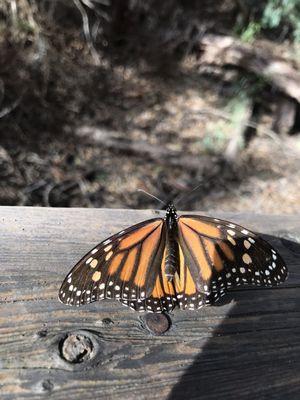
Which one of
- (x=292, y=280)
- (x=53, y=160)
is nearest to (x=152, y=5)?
(x=53, y=160)

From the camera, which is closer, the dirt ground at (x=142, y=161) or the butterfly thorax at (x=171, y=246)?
the butterfly thorax at (x=171, y=246)

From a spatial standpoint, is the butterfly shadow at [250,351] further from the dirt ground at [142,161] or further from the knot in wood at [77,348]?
the dirt ground at [142,161]

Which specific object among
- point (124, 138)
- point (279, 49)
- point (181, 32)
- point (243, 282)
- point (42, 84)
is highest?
point (181, 32)

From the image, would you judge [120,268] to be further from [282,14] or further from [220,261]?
[282,14]

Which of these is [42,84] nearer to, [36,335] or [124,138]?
[124,138]

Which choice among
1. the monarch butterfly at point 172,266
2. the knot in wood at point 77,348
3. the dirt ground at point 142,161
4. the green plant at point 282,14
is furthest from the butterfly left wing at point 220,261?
the green plant at point 282,14

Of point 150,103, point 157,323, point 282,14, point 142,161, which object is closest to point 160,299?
point 157,323
